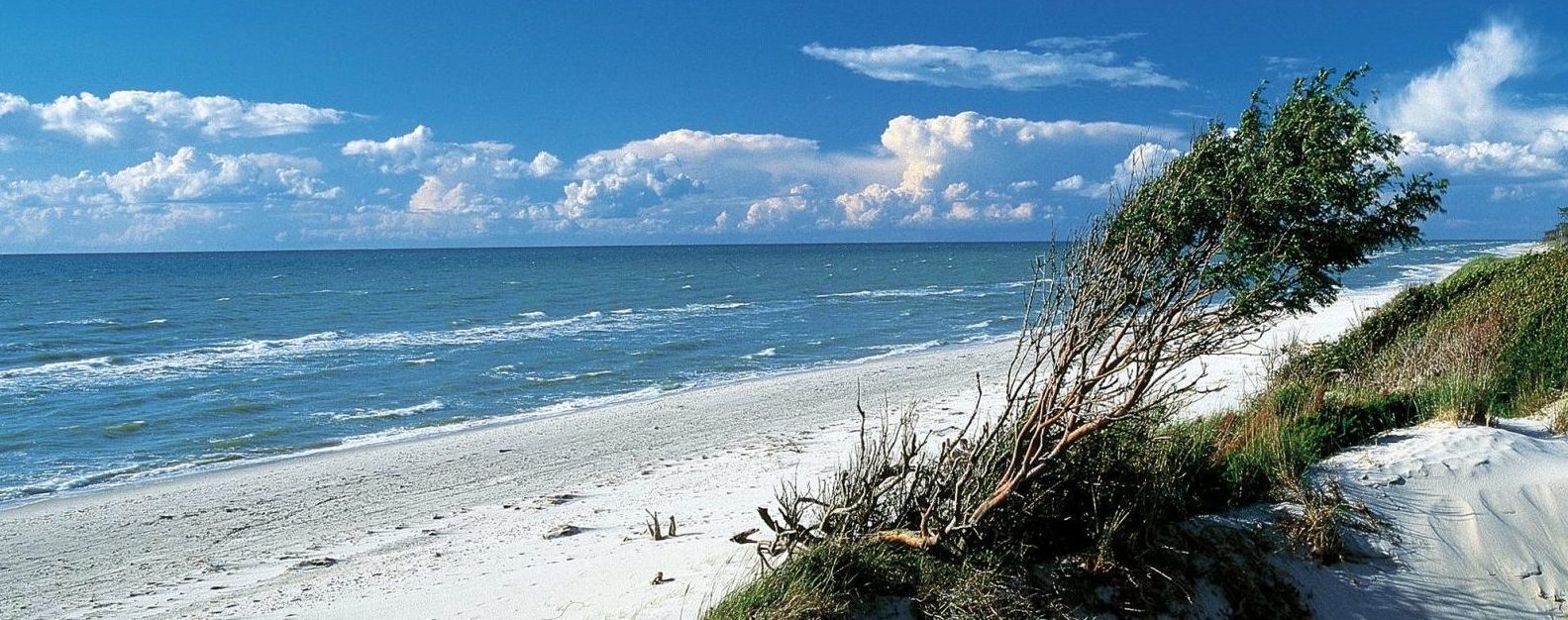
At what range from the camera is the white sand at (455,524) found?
27.3 ft

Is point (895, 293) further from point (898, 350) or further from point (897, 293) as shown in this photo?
point (898, 350)

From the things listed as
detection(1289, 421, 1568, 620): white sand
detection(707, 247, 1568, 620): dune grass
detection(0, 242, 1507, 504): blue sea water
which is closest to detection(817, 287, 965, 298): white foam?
detection(0, 242, 1507, 504): blue sea water

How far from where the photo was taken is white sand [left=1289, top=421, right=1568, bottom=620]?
736cm

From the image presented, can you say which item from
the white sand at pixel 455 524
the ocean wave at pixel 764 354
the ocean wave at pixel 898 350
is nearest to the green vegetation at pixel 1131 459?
the white sand at pixel 455 524

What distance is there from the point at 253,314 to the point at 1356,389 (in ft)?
163

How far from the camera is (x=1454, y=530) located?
26.3ft

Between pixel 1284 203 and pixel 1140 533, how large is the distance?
2463 millimetres

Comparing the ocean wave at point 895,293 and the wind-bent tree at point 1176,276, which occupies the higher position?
the wind-bent tree at point 1176,276

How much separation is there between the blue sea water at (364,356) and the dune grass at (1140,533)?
1417 centimetres

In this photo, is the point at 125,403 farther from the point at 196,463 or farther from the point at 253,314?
the point at 253,314

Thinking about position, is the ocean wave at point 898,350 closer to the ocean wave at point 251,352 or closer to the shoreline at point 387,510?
the shoreline at point 387,510

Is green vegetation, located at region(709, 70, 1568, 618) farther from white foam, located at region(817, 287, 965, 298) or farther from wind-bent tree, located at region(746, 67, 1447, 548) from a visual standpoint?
white foam, located at region(817, 287, 965, 298)

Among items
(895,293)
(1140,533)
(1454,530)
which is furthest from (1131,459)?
(895,293)

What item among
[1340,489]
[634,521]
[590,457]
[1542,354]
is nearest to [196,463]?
[590,457]
